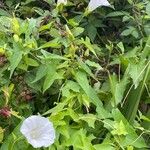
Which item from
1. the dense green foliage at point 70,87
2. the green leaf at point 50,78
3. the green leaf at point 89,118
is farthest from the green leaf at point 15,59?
the green leaf at point 89,118

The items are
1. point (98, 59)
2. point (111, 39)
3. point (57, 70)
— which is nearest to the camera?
point (57, 70)

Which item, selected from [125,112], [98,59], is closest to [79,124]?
[125,112]

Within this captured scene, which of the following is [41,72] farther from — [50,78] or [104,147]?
[104,147]

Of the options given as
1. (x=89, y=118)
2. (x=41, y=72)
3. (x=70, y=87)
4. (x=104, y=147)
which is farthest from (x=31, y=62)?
(x=104, y=147)

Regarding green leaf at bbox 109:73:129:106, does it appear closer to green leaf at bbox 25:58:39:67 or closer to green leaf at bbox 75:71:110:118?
green leaf at bbox 75:71:110:118

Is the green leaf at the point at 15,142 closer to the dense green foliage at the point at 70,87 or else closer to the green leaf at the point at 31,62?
the dense green foliage at the point at 70,87

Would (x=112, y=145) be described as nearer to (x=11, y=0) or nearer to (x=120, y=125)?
(x=120, y=125)
